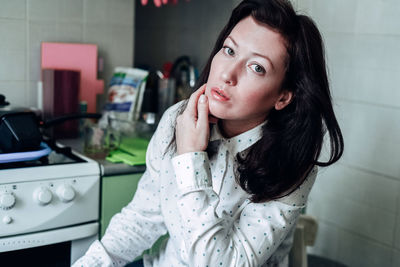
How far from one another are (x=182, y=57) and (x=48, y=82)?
2.29 ft

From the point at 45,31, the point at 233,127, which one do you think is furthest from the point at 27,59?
the point at 233,127

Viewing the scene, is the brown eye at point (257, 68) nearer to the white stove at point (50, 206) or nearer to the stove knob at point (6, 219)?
the white stove at point (50, 206)

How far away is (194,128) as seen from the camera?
3.69 ft

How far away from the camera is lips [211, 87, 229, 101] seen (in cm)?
110

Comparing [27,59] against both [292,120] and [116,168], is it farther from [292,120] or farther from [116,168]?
[292,120]

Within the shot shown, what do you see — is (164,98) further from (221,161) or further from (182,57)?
(221,161)

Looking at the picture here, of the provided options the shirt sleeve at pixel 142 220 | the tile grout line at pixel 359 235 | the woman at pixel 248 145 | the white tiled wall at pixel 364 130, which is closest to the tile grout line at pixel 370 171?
the white tiled wall at pixel 364 130

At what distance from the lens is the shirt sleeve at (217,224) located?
1063 millimetres

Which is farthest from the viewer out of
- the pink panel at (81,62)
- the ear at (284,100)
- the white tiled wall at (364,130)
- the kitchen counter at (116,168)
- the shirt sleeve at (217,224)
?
the pink panel at (81,62)

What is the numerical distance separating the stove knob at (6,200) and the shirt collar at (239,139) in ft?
1.76

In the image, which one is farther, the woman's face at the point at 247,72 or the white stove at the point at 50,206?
the white stove at the point at 50,206

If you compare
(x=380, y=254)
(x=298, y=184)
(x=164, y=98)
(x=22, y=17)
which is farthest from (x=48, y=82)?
(x=380, y=254)

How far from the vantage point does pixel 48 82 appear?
5.65 ft

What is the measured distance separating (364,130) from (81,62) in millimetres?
1047
